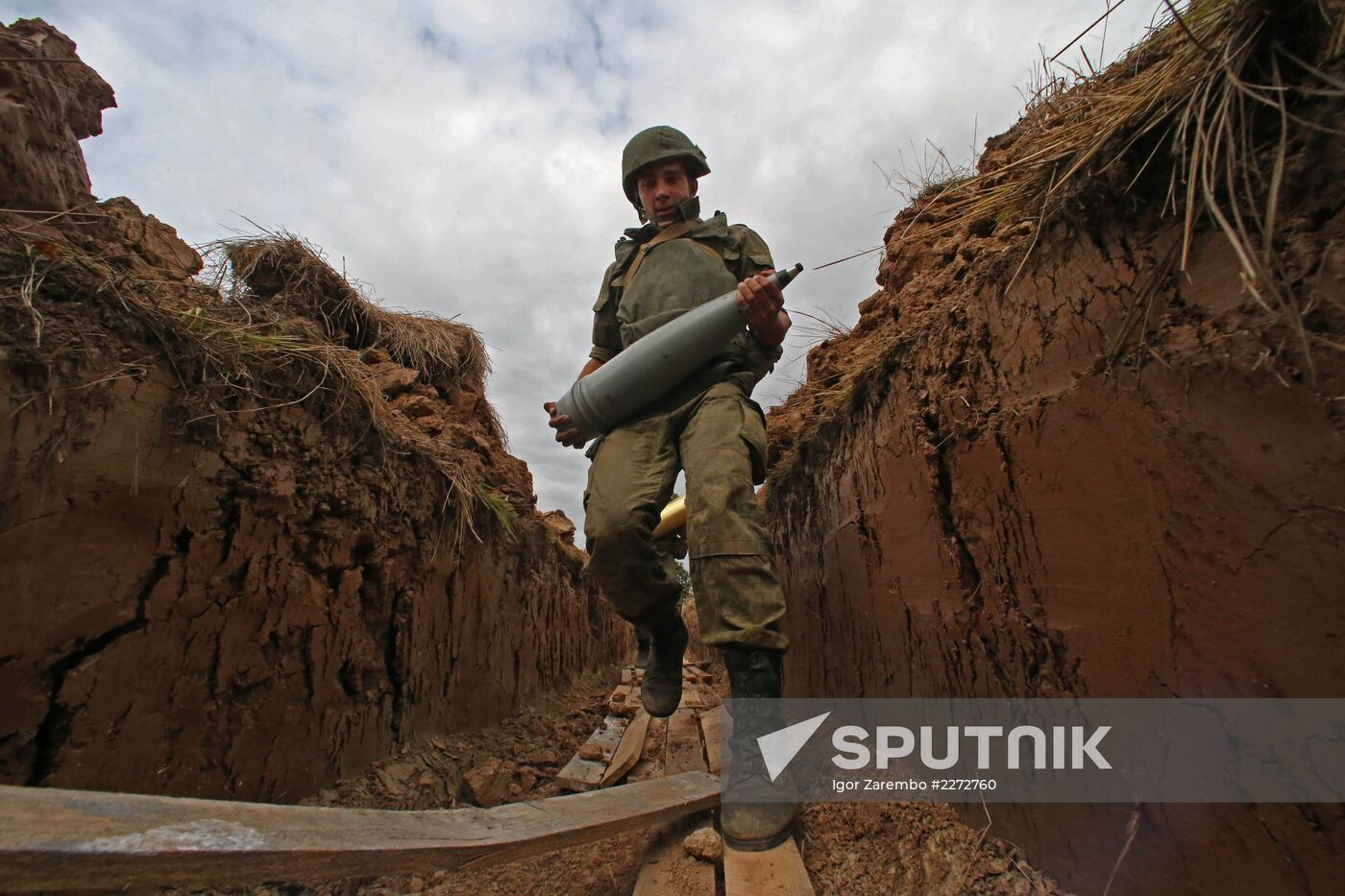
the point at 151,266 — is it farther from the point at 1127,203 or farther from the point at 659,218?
the point at 1127,203

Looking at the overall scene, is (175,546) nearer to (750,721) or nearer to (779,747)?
(750,721)

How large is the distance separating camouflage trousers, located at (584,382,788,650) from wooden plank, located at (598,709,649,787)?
71 centimetres

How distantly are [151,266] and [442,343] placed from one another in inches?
86.0

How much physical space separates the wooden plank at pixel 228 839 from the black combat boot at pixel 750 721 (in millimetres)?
394

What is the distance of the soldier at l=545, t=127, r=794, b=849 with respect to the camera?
1.77m

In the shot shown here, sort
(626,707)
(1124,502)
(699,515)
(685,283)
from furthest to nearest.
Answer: (626,707) < (685,283) < (699,515) < (1124,502)

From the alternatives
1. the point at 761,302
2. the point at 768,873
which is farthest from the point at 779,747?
the point at 761,302

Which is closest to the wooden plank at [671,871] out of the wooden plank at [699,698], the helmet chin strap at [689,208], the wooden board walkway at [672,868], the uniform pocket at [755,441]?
the wooden board walkway at [672,868]

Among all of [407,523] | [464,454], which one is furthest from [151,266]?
[464,454]

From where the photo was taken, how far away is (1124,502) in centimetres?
105

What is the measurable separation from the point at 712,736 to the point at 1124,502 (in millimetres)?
2298

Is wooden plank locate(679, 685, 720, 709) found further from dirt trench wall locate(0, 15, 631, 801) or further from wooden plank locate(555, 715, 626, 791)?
dirt trench wall locate(0, 15, 631, 801)

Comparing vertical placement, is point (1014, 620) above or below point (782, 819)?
above

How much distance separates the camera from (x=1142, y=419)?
1.02 metres
